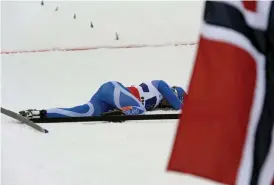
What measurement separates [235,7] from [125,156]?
0.71 metres

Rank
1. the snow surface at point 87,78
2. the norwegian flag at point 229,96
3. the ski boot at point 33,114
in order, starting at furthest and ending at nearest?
the ski boot at point 33,114
the snow surface at point 87,78
the norwegian flag at point 229,96

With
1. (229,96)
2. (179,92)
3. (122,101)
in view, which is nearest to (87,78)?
(179,92)

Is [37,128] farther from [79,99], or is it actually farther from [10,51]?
[10,51]

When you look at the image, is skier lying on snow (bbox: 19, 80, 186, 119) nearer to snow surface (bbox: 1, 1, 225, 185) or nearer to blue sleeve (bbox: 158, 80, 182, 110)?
blue sleeve (bbox: 158, 80, 182, 110)

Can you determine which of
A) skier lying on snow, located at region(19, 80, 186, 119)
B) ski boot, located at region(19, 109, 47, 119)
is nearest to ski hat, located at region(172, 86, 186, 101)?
skier lying on snow, located at region(19, 80, 186, 119)

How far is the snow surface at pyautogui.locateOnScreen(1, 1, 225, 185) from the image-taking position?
3.69ft

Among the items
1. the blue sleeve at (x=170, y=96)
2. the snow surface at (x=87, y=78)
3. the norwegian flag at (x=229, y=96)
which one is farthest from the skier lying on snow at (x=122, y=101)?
the norwegian flag at (x=229, y=96)

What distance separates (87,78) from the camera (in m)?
2.77

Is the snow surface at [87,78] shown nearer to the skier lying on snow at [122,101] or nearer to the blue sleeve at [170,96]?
the skier lying on snow at [122,101]

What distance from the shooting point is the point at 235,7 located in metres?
0.56

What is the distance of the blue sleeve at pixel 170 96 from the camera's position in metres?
1.93

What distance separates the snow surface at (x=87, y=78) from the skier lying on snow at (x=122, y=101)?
0.15 m

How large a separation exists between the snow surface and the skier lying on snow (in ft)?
0.51

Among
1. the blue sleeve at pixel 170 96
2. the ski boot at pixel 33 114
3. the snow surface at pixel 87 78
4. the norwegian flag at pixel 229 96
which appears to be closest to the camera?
the norwegian flag at pixel 229 96
